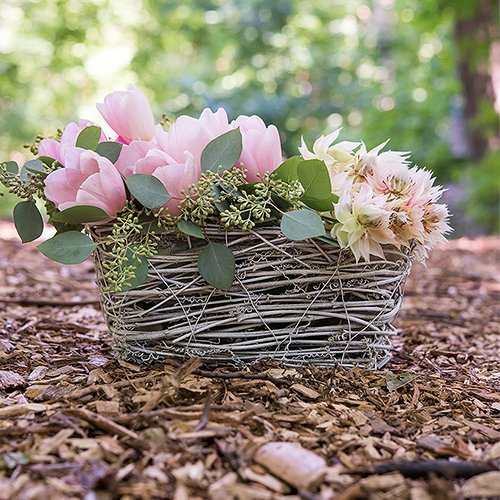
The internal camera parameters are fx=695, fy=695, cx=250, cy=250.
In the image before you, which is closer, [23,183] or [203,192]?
[203,192]

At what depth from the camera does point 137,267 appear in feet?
3.68

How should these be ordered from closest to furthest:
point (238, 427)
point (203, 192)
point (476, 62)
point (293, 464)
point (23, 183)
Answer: point (293, 464), point (238, 427), point (203, 192), point (23, 183), point (476, 62)

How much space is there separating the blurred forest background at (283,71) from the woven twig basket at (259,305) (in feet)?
13.0

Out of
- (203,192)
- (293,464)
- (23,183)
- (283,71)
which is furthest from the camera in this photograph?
(283,71)

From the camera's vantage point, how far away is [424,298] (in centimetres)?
236

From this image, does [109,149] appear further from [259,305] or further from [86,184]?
[259,305]

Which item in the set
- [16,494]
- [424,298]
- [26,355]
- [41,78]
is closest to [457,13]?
[424,298]

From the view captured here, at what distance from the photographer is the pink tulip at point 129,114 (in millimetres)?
1221

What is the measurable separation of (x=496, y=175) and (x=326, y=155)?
13.0 feet

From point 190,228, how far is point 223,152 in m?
0.14

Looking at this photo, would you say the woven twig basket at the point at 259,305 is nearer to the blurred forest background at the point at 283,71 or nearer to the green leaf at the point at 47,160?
the green leaf at the point at 47,160

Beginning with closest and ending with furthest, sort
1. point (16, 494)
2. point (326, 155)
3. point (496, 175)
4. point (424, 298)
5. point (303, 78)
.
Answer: point (16, 494) → point (326, 155) → point (424, 298) → point (496, 175) → point (303, 78)

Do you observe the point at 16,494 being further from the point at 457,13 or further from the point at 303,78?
the point at 303,78

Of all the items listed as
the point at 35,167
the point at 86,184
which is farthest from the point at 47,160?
the point at 86,184
